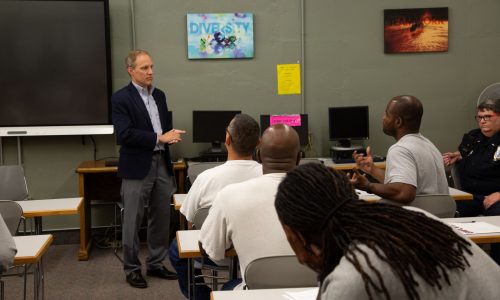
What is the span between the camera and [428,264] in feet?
3.86

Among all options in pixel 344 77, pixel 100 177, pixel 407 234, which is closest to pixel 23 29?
pixel 100 177

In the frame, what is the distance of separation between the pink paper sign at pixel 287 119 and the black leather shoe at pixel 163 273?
1.92m

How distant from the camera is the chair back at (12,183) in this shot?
475 centimetres

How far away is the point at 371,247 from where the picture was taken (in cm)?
118

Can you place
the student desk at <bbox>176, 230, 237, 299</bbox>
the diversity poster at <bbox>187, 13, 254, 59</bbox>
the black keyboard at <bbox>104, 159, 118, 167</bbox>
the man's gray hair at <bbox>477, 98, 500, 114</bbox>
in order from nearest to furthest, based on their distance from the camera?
1. the student desk at <bbox>176, 230, 237, 299</bbox>
2. the man's gray hair at <bbox>477, 98, 500, 114</bbox>
3. the black keyboard at <bbox>104, 159, 118, 167</bbox>
4. the diversity poster at <bbox>187, 13, 254, 59</bbox>

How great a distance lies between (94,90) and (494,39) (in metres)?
4.05

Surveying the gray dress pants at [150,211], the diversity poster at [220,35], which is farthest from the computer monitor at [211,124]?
the gray dress pants at [150,211]

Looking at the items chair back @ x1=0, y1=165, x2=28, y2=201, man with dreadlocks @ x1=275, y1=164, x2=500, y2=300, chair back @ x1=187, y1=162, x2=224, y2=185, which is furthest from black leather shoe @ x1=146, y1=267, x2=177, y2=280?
man with dreadlocks @ x1=275, y1=164, x2=500, y2=300

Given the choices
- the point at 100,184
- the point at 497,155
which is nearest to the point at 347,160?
the point at 497,155

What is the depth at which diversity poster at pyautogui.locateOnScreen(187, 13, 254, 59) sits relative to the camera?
19.3ft

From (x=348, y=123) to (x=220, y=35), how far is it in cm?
151

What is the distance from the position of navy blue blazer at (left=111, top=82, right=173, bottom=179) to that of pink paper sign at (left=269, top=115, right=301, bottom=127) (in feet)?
5.78

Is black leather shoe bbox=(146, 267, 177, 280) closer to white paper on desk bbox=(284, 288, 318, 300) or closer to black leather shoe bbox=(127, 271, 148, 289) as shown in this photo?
black leather shoe bbox=(127, 271, 148, 289)

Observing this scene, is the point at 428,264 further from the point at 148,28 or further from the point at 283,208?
the point at 148,28
